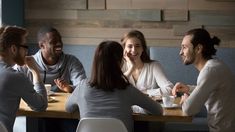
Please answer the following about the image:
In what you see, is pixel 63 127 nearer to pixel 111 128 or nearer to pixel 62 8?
pixel 111 128

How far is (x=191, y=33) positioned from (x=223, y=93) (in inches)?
17.7

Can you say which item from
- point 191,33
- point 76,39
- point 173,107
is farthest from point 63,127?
point 76,39

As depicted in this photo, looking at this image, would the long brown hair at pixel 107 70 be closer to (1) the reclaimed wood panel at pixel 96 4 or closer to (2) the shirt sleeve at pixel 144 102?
(2) the shirt sleeve at pixel 144 102

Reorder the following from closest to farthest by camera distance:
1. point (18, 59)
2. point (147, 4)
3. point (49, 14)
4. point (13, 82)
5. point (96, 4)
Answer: point (13, 82)
point (18, 59)
point (147, 4)
point (96, 4)
point (49, 14)

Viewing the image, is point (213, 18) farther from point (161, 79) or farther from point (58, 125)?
point (58, 125)

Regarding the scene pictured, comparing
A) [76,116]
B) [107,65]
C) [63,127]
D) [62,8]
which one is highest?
[62,8]

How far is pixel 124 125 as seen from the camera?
2676mm

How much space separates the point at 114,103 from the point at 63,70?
1271 mm

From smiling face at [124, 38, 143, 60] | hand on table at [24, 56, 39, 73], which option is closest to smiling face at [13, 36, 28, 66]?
hand on table at [24, 56, 39, 73]

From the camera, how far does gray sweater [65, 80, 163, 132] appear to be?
2.80 metres

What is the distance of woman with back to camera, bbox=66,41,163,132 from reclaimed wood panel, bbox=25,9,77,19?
2173 millimetres

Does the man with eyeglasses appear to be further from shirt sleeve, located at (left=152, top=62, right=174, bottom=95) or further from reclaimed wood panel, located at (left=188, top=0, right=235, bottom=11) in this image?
reclaimed wood panel, located at (left=188, top=0, right=235, bottom=11)

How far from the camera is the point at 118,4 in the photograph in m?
4.84

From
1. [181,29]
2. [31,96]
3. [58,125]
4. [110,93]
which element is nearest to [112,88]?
[110,93]
